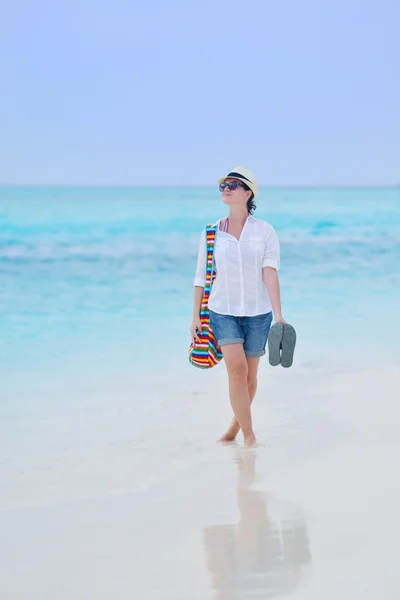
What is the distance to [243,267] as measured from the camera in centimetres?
471

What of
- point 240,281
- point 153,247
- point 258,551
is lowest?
point 153,247

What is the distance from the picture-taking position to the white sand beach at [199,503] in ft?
10.7

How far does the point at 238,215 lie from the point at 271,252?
0.22 metres

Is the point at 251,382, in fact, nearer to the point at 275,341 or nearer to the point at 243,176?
the point at 275,341

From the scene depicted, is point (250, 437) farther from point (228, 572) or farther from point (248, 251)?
point (228, 572)

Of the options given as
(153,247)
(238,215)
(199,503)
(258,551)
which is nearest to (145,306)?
(238,215)

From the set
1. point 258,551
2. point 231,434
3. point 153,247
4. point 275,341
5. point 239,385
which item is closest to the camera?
point 258,551

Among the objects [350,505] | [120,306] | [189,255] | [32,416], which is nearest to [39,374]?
[32,416]

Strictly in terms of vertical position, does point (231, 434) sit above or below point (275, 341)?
below

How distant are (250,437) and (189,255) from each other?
16.7 m

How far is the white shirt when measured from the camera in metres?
4.71

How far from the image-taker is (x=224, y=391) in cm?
633

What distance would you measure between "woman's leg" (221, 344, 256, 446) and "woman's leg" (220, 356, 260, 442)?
0.04 m

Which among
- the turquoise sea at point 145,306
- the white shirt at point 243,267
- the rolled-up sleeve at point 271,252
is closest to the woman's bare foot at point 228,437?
the white shirt at point 243,267
